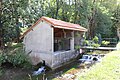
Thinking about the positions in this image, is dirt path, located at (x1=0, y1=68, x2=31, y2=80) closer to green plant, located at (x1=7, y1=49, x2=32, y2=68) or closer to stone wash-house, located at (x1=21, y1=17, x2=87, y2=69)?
green plant, located at (x1=7, y1=49, x2=32, y2=68)

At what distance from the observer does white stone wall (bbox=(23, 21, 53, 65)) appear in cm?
1116

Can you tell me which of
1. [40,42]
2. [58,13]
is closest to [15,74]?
Answer: [40,42]

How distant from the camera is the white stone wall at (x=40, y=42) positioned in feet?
36.6

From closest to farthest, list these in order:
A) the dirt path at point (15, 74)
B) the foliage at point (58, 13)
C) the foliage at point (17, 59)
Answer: the dirt path at point (15, 74), the foliage at point (17, 59), the foliage at point (58, 13)

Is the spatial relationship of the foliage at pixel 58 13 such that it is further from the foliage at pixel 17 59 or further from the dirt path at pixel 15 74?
the dirt path at pixel 15 74

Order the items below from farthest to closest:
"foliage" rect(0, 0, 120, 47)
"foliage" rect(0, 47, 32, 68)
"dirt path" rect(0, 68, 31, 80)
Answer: "foliage" rect(0, 0, 120, 47), "foliage" rect(0, 47, 32, 68), "dirt path" rect(0, 68, 31, 80)

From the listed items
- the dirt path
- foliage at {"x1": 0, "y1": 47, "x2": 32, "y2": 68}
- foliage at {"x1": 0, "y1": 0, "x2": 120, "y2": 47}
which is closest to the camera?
the dirt path

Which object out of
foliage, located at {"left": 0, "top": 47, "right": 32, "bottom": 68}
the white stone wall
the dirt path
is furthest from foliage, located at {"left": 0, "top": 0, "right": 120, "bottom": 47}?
the dirt path

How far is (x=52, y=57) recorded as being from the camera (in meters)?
11.1

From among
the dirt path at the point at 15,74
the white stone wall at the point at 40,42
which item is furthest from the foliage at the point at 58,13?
the dirt path at the point at 15,74

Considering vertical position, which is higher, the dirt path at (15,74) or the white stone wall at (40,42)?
the white stone wall at (40,42)

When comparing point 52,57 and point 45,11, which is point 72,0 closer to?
point 45,11

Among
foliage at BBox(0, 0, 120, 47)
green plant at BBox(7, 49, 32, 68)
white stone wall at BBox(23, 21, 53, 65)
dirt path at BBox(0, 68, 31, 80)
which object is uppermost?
foliage at BBox(0, 0, 120, 47)

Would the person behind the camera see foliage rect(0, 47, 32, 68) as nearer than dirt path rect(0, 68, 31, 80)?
No
